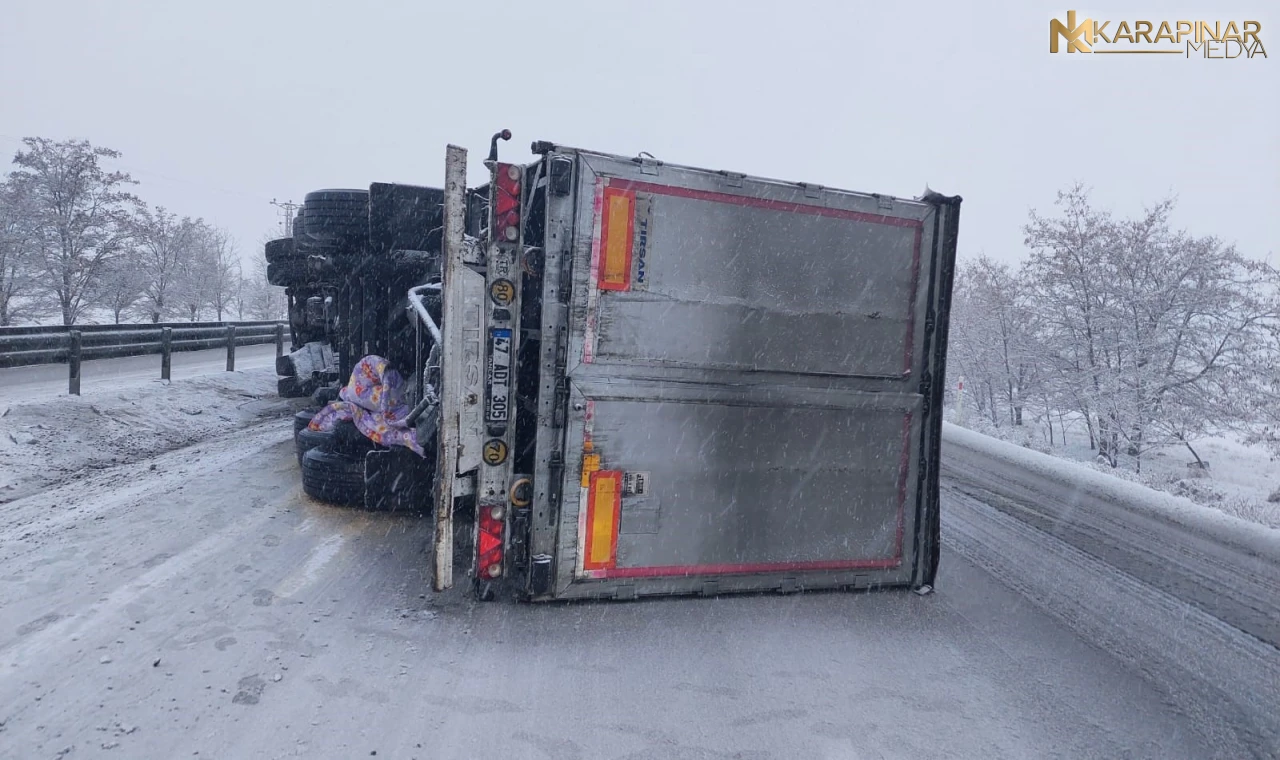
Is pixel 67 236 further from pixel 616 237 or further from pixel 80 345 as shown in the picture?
pixel 616 237

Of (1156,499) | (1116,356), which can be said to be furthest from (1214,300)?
(1156,499)

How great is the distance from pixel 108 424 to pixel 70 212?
63.5ft

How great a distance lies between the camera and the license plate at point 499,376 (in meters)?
3.86

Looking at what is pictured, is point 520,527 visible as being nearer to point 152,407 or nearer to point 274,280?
point 152,407

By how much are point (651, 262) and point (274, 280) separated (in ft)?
28.9

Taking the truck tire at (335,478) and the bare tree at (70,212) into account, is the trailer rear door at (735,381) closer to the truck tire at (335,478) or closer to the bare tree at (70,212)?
the truck tire at (335,478)

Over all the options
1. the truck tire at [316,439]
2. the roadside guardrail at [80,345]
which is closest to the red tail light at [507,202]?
the truck tire at [316,439]

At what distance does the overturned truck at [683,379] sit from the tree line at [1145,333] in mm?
15156

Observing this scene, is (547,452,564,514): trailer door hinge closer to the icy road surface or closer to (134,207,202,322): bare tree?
the icy road surface

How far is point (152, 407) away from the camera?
9078 mm

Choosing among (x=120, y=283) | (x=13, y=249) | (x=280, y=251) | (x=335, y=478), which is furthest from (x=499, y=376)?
(x=120, y=283)

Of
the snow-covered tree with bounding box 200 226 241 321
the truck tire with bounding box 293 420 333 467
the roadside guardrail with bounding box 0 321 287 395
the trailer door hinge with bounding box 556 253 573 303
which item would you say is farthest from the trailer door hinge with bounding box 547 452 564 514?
the snow-covered tree with bounding box 200 226 241 321

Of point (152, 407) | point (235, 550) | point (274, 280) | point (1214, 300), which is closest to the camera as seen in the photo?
point (235, 550)

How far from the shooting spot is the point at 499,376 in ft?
12.7
